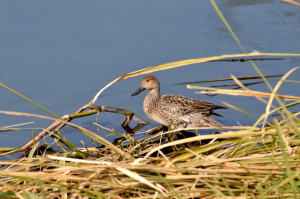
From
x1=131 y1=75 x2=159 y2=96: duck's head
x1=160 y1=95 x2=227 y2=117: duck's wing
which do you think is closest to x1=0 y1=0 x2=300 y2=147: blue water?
x1=131 y1=75 x2=159 y2=96: duck's head

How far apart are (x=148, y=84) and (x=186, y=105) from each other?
2.12 ft

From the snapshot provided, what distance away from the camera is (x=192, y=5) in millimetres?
8531

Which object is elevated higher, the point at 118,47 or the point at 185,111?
the point at 118,47

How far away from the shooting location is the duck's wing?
5616mm

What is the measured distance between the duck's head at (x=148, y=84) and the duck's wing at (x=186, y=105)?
0.25 meters

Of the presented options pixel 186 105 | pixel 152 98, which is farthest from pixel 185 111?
pixel 152 98

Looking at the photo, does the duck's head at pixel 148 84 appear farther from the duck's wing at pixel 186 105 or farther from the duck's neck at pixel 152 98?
the duck's wing at pixel 186 105

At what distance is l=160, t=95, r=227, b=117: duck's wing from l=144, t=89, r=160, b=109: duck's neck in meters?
0.15

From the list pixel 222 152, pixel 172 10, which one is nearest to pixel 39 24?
pixel 172 10

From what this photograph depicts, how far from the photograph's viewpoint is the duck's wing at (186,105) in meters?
5.62

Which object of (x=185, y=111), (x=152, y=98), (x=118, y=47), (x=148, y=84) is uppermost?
(x=118, y=47)

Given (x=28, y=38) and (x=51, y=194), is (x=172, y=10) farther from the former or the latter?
(x=51, y=194)

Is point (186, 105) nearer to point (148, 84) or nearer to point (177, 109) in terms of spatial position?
point (177, 109)

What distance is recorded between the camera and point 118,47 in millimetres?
7070
